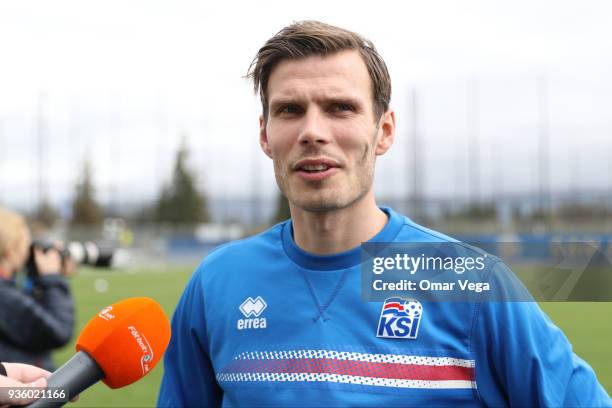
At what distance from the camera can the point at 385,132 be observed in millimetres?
2566

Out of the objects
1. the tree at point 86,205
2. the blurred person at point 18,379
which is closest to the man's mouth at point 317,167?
the blurred person at point 18,379

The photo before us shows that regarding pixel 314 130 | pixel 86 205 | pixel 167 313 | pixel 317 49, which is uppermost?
pixel 317 49

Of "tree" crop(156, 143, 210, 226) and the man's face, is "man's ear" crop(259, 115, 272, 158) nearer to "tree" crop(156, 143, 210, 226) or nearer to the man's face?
the man's face

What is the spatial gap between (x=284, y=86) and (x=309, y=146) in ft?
0.80

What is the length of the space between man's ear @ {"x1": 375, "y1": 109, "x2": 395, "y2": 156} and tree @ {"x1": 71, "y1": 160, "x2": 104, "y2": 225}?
5405 cm

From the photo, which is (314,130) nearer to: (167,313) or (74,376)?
(74,376)

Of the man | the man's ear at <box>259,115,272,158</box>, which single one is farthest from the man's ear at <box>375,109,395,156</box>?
the man's ear at <box>259,115,272,158</box>

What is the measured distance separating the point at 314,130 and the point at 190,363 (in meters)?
0.97

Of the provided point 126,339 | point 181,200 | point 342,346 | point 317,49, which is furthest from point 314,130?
point 181,200

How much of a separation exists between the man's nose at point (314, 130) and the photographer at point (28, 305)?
9.83 feet

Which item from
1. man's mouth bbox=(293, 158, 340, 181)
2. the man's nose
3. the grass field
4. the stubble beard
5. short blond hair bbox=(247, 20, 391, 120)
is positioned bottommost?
the grass field

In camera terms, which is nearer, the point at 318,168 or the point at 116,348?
the point at 116,348

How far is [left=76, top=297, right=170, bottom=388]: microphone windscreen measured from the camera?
A: 79.0 inches

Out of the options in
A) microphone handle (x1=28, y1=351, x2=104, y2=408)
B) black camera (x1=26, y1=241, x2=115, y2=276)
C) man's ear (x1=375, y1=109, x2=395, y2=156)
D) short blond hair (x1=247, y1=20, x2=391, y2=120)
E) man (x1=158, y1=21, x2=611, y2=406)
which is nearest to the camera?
microphone handle (x1=28, y1=351, x2=104, y2=408)
